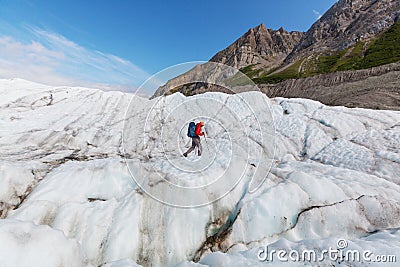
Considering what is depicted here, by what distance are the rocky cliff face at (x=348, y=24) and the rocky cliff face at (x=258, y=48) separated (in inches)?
1045

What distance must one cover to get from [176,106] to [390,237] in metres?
14.0

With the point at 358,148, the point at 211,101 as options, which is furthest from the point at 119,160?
the point at 358,148

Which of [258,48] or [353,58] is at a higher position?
[258,48]

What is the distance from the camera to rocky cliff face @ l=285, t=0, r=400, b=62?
3583 inches

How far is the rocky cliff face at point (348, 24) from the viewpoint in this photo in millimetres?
91000

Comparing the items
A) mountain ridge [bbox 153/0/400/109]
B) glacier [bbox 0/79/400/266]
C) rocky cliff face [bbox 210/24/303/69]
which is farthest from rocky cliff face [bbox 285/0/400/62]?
glacier [bbox 0/79/400/266]

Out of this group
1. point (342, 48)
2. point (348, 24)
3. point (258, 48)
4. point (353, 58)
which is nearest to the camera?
point (353, 58)

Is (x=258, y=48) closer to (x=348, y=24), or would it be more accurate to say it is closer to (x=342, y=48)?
(x=348, y=24)

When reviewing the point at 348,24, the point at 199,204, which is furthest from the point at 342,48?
the point at 199,204

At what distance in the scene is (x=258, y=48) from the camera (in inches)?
6629

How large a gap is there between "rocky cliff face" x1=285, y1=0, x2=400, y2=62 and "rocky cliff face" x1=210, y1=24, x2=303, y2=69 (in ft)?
87.0

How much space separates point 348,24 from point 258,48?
67015mm

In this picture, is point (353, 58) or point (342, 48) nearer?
point (353, 58)

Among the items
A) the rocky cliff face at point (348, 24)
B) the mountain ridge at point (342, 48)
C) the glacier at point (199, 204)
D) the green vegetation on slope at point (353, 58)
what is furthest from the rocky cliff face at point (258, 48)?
the glacier at point (199, 204)
